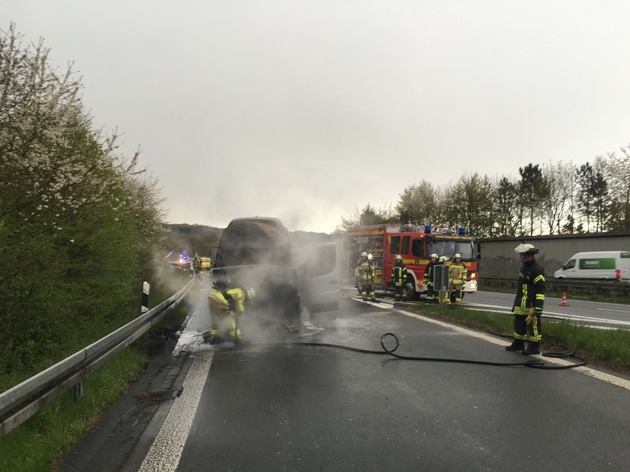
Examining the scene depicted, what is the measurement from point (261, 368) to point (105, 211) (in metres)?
3.80

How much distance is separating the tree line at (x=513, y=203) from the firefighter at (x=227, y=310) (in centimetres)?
3715

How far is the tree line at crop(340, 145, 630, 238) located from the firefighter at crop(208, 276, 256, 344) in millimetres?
37150

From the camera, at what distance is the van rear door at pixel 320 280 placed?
30.6 ft

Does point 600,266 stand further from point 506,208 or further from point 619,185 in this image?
point 506,208

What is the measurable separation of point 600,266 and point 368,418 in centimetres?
2491

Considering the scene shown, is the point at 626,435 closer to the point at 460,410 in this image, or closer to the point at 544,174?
the point at 460,410

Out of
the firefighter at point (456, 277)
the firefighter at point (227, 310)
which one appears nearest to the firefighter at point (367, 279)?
the firefighter at point (456, 277)

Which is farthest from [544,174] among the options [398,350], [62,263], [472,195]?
[62,263]

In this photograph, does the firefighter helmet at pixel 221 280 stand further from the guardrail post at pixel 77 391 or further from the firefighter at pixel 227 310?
the guardrail post at pixel 77 391

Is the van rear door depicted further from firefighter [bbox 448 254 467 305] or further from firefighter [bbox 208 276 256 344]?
firefighter [bbox 448 254 467 305]

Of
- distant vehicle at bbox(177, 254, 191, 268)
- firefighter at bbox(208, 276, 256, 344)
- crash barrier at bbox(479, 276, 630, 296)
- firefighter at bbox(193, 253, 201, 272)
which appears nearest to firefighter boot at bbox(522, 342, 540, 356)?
firefighter at bbox(208, 276, 256, 344)

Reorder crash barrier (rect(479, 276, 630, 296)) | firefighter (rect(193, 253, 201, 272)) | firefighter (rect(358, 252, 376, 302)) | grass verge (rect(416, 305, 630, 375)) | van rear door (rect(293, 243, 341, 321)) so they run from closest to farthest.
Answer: grass verge (rect(416, 305, 630, 375))
van rear door (rect(293, 243, 341, 321))
firefighter (rect(193, 253, 201, 272))
firefighter (rect(358, 252, 376, 302))
crash barrier (rect(479, 276, 630, 296))

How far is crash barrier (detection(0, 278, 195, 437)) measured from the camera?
2988mm

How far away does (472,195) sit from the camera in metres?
41.4
